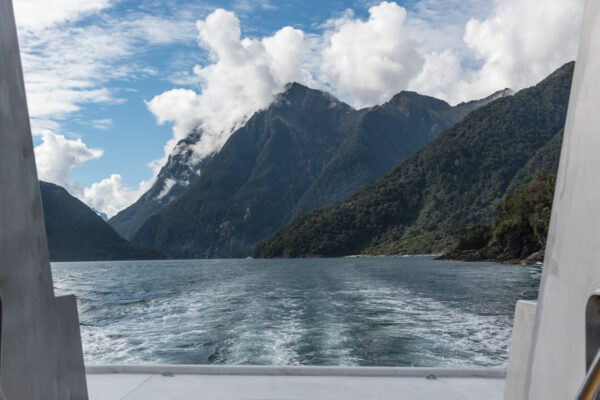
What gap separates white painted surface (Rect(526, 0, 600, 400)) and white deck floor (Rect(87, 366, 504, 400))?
4.50ft

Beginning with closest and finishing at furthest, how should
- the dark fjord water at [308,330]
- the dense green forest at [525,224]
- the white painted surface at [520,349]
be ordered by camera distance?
the white painted surface at [520,349] → the dark fjord water at [308,330] → the dense green forest at [525,224]

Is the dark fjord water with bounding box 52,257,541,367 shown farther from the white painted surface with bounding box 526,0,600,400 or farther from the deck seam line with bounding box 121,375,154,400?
the white painted surface with bounding box 526,0,600,400

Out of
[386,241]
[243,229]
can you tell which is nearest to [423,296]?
[386,241]

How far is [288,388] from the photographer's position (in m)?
2.93

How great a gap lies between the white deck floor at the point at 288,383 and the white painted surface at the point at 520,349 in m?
0.94

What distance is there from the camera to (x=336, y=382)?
10.0 ft

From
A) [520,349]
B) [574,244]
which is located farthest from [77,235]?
[574,244]

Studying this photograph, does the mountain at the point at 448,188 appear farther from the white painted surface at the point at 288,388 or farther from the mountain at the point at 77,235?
the white painted surface at the point at 288,388

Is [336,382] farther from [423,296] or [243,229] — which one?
[243,229]

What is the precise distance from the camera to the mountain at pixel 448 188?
103438 mm

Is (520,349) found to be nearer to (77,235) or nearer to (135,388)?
(135,388)

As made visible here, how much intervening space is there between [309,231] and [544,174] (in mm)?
58542

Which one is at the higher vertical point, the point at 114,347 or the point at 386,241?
the point at 114,347

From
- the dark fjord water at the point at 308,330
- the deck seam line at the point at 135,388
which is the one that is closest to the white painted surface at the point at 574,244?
the deck seam line at the point at 135,388
